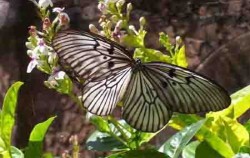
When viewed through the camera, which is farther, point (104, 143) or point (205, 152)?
point (104, 143)

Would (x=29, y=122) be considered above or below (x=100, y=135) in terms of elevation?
below

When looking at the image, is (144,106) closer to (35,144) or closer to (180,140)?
(180,140)

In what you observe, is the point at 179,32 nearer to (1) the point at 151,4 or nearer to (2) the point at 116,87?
(1) the point at 151,4

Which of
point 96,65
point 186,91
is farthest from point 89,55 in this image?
point 186,91

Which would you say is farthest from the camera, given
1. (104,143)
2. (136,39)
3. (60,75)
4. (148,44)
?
(148,44)

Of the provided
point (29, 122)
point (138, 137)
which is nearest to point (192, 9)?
point (29, 122)

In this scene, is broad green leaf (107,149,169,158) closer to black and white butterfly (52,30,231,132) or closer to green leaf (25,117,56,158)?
black and white butterfly (52,30,231,132)
